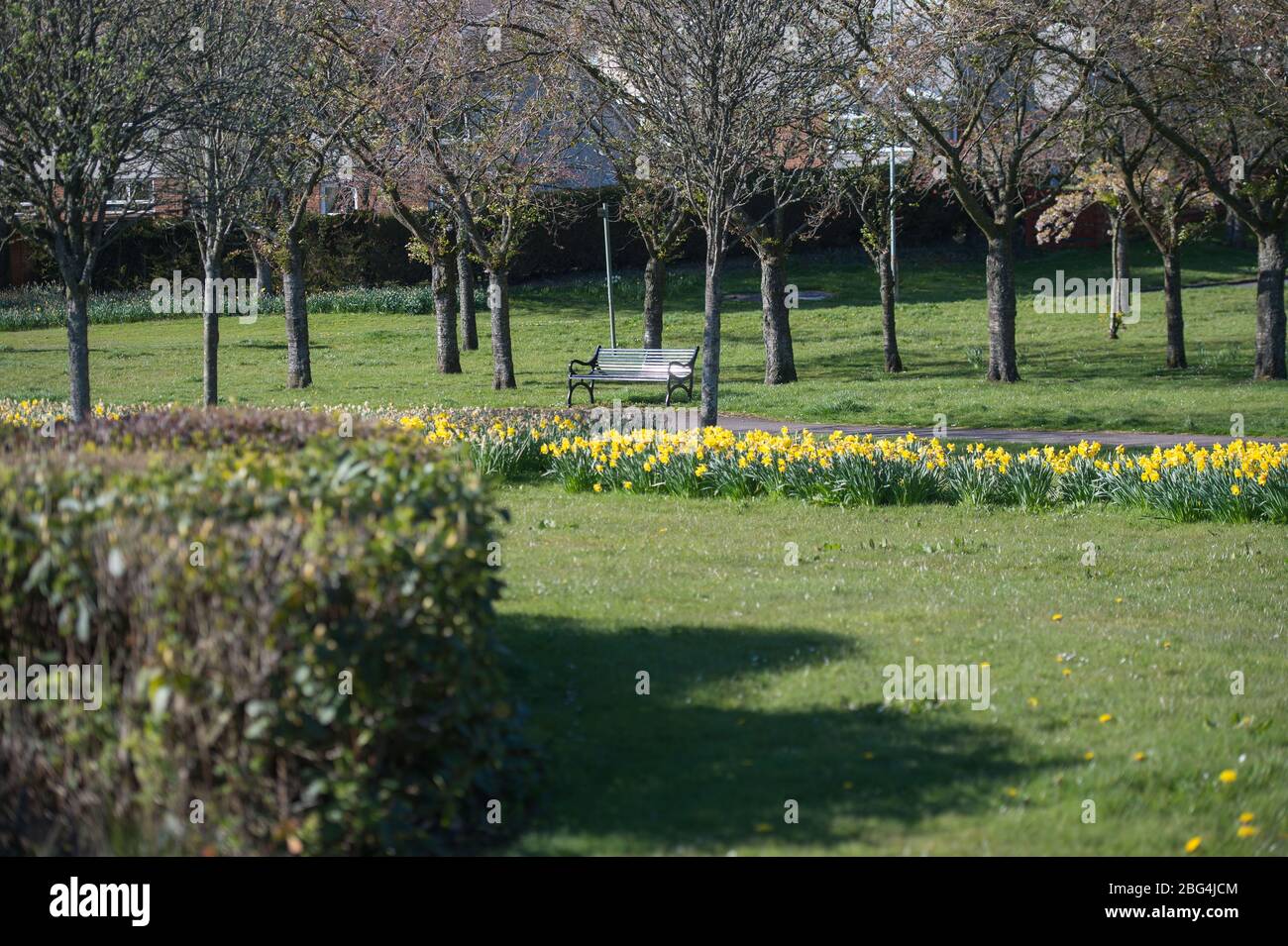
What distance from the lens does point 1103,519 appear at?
416 inches

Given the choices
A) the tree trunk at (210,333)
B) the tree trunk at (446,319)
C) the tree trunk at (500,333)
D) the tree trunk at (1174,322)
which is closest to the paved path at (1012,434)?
the tree trunk at (500,333)

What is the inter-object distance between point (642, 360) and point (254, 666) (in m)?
15.7

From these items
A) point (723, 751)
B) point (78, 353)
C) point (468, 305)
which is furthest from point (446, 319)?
point (723, 751)

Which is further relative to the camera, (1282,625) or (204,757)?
(1282,625)

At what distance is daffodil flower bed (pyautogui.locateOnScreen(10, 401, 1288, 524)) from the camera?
1048 centimetres

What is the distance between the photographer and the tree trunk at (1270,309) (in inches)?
795

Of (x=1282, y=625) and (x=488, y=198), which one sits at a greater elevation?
(x=488, y=198)

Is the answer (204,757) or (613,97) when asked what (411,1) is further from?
(204,757)

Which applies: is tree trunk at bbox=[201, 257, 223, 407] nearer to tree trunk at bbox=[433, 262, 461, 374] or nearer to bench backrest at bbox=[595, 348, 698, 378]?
bench backrest at bbox=[595, 348, 698, 378]

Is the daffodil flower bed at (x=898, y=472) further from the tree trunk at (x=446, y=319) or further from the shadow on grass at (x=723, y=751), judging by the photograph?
the tree trunk at (x=446, y=319)

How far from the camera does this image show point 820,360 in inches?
1024

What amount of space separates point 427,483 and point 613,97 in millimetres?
13642
